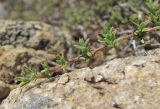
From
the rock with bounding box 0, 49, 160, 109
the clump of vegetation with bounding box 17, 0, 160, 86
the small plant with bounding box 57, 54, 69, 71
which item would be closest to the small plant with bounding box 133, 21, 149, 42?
the clump of vegetation with bounding box 17, 0, 160, 86

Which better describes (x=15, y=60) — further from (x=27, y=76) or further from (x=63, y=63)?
(x=63, y=63)

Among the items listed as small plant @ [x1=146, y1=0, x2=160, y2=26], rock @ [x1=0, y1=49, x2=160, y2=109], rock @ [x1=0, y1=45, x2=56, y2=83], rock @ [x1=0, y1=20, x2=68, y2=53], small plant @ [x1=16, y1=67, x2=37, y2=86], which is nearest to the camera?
rock @ [x1=0, y1=49, x2=160, y2=109]

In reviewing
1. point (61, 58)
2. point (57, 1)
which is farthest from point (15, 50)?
point (57, 1)

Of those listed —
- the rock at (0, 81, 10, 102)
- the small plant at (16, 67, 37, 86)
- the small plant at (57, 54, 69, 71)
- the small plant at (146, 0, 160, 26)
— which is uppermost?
the small plant at (146, 0, 160, 26)

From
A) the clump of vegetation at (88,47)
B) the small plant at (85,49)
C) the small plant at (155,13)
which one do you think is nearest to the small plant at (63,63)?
the clump of vegetation at (88,47)

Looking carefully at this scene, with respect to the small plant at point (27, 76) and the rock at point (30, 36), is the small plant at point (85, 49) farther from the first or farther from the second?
the rock at point (30, 36)

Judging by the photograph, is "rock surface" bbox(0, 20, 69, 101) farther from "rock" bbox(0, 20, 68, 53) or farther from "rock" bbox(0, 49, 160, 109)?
"rock" bbox(0, 49, 160, 109)

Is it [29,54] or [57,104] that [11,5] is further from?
[57,104]
